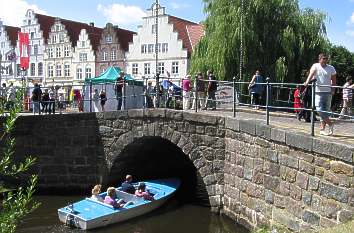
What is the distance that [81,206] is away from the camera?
13844mm

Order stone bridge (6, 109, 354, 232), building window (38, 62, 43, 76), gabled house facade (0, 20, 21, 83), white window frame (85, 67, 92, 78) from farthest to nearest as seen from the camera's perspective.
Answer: gabled house facade (0, 20, 21, 83)
building window (38, 62, 43, 76)
white window frame (85, 67, 92, 78)
stone bridge (6, 109, 354, 232)

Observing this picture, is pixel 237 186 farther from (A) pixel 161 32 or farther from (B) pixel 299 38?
(A) pixel 161 32

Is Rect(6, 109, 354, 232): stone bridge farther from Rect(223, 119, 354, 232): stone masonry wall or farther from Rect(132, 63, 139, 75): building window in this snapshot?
Rect(132, 63, 139, 75): building window

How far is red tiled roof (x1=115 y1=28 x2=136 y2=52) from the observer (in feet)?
174

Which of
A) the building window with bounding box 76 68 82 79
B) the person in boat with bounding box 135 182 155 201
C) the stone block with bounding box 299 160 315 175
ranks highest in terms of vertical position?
the building window with bounding box 76 68 82 79

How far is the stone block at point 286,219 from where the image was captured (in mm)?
9546

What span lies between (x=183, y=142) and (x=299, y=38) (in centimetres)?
1315

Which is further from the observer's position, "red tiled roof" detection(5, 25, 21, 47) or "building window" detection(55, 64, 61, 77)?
"red tiled roof" detection(5, 25, 21, 47)

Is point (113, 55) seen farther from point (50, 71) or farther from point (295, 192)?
point (295, 192)

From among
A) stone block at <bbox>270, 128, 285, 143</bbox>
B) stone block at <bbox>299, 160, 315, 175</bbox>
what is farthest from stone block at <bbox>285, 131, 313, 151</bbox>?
stone block at <bbox>299, 160, 315, 175</bbox>

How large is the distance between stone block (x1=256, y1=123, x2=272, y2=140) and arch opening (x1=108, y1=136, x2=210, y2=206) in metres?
5.52

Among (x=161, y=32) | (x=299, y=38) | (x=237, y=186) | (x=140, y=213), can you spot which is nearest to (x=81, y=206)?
(x=140, y=213)

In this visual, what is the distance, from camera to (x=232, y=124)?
12406mm

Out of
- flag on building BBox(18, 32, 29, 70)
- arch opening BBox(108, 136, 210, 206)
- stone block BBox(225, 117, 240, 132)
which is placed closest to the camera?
stone block BBox(225, 117, 240, 132)
